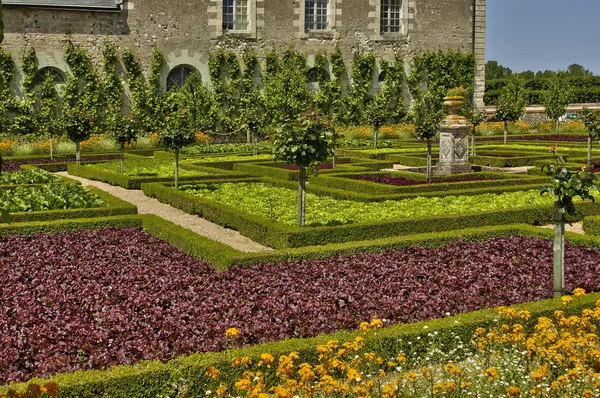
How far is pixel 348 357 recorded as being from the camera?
5133 mm

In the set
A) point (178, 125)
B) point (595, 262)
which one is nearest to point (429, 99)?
point (178, 125)

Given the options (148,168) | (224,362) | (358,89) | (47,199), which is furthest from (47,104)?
(224,362)

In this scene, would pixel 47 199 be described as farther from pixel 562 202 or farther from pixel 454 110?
pixel 454 110

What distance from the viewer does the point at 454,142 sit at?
17.1 metres

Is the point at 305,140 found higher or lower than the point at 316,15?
lower

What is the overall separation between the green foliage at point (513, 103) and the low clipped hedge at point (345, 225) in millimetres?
14382

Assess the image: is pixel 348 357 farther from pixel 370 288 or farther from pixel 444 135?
pixel 444 135

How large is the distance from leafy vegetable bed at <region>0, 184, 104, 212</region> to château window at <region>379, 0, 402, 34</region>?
19.2 metres

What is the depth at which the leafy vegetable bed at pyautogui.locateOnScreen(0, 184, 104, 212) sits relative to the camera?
11133mm

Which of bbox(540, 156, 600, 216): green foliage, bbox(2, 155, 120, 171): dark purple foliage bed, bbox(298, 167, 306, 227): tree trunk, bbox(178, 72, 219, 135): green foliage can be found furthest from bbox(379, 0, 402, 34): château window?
bbox(540, 156, 600, 216): green foliage

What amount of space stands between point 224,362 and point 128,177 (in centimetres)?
1110

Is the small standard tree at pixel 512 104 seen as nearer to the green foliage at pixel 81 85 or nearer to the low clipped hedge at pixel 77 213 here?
the green foliage at pixel 81 85

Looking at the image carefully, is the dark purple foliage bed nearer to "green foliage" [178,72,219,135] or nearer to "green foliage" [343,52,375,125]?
"green foliage" [178,72,219,135]

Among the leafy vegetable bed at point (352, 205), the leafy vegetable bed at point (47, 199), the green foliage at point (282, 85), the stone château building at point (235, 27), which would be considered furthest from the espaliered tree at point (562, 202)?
Result: the green foliage at point (282, 85)
